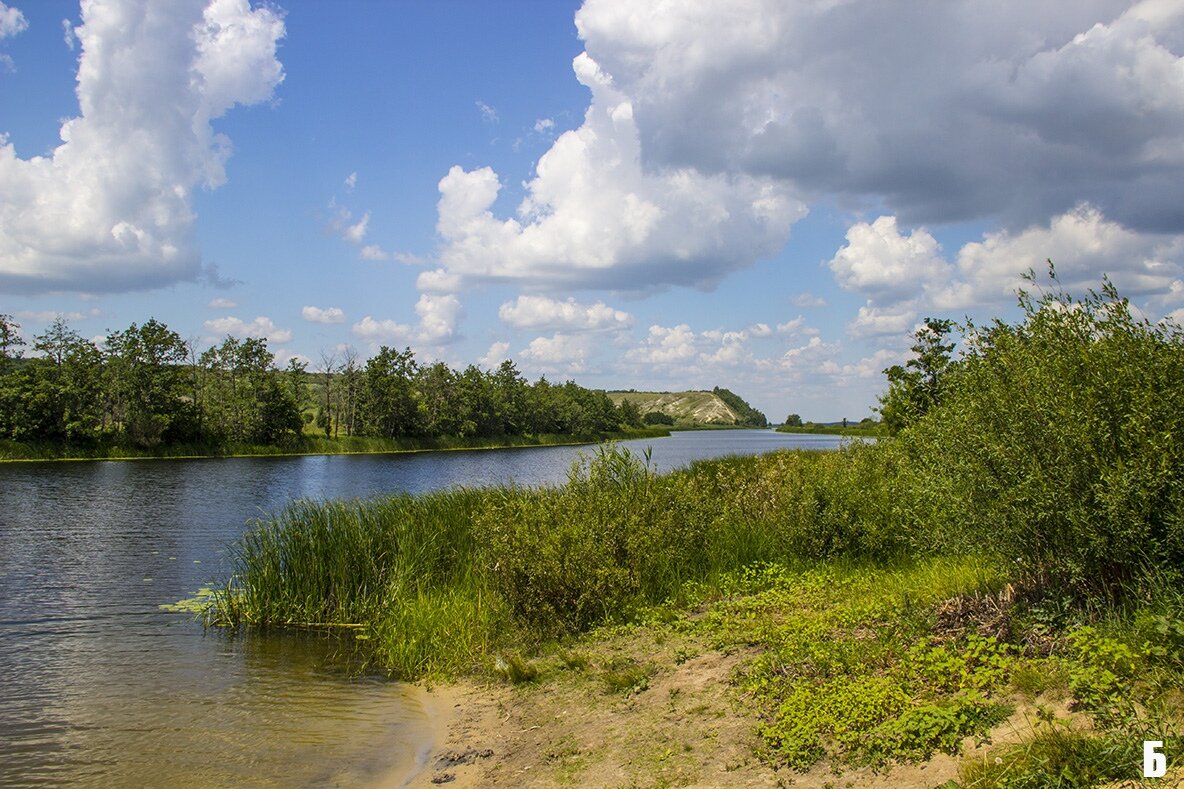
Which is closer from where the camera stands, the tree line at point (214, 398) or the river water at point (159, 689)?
the river water at point (159, 689)

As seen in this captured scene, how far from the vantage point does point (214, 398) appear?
70812 millimetres

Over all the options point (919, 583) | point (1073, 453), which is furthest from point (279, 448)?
point (1073, 453)

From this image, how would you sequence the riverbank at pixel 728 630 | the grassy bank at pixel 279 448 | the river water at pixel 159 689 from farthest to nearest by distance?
the grassy bank at pixel 279 448
the river water at pixel 159 689
the riverbank at pixel 728 630

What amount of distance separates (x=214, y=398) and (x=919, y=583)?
7358 centimetres

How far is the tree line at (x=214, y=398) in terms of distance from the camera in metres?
57.1

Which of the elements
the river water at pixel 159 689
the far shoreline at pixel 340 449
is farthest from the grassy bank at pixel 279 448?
the river water at pixel 159 689

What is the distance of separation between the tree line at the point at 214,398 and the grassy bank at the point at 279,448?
25.2 inches

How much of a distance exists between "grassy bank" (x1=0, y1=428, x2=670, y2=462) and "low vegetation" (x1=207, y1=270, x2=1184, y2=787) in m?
25.4

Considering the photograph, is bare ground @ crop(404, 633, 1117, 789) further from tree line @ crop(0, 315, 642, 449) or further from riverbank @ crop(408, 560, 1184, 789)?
tree line @ crop(0, 315, 642, 449)

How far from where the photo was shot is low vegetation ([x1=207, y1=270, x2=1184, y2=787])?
5.54m

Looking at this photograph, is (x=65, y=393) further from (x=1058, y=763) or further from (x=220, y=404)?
(x=1058, y=763)

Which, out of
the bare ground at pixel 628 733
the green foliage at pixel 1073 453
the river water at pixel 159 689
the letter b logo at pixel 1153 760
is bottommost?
the river water at pixel 159 689

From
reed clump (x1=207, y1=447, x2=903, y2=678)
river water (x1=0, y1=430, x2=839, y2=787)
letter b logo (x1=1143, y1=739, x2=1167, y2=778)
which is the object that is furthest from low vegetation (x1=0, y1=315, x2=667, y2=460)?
letter b logo (x1=1143, y1=739, x2=1167, y2=778)

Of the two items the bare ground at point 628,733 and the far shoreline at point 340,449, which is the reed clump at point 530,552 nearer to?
the bare ground at point 628,733
